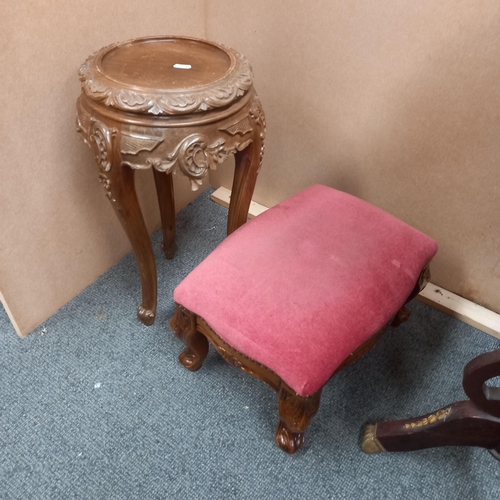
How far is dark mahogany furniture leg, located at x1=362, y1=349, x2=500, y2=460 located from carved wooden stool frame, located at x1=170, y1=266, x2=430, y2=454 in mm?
173

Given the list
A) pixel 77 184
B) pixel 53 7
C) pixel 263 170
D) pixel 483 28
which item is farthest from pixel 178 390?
pixel 483 28

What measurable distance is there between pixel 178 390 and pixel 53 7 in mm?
829

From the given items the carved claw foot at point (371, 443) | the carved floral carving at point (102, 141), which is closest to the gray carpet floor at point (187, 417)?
the carved claw foot at point (371, 443)

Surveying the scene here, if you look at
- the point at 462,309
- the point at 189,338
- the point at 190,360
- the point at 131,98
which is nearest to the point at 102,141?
the point at 131,98

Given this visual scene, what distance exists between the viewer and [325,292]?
781 millimetres

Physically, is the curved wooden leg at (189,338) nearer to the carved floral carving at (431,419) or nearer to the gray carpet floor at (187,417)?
the gray carpet floor at (187,417)

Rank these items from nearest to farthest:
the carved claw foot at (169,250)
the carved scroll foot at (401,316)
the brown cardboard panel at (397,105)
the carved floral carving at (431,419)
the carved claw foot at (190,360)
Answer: the carved floral carving at (431,419), the brown cardboard panel at (397,105), the carved claw foot at (190,360), the carved scroll foot at (401,316), the carved claw foot at (169,250)

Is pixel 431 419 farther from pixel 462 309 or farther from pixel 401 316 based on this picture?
pixel 462 309

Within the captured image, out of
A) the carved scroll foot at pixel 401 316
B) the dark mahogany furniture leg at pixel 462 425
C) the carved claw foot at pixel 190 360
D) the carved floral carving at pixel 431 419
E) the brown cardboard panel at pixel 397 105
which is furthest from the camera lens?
the carved scroll foot at pixel 401 316

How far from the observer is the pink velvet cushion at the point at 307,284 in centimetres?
74

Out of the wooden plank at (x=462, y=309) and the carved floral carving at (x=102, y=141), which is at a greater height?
the carved floral carving at (x=102, y=141)

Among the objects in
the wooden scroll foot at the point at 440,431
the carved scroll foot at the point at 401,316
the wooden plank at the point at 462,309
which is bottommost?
the wooden plank at the point at 462,309

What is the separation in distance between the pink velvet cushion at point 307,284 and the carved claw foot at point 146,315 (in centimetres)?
32

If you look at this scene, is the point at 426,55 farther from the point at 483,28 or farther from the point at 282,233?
the point at 282,233
